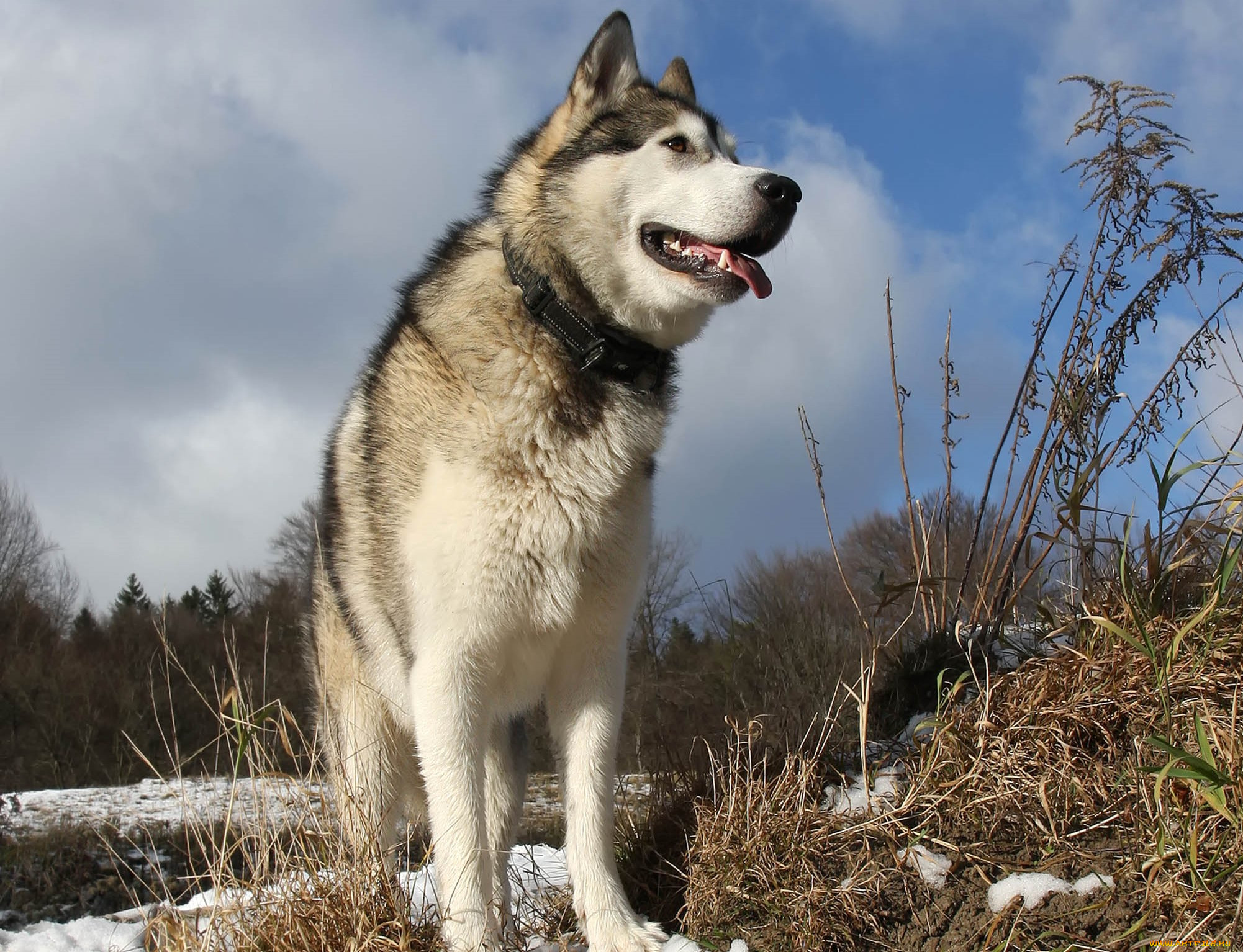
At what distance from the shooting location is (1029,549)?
183 inches

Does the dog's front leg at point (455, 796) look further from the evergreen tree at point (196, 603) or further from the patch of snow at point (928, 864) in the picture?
the evergreen tree at point (196, 603)

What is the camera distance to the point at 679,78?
401 cm

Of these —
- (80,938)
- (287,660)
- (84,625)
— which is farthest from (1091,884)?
(84,625)

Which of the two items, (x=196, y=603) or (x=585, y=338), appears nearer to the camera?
(x=585, y=338)

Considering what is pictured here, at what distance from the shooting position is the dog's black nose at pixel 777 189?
10.2ft

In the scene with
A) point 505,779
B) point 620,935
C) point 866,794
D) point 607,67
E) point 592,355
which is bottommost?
point 620,935

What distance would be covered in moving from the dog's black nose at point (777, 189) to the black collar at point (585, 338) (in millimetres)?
630

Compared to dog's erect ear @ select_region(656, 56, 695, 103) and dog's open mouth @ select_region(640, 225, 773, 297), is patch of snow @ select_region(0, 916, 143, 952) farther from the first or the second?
dog's erect ear @ select_region(656, 56, 695, 103)

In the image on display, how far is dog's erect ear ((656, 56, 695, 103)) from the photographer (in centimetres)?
398

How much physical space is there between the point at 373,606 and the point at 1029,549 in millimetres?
3105

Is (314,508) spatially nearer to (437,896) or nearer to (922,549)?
(437,896)

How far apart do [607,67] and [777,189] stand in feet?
2.80

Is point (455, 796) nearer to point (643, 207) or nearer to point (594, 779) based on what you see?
point (594, 779)

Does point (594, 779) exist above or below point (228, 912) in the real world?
above
